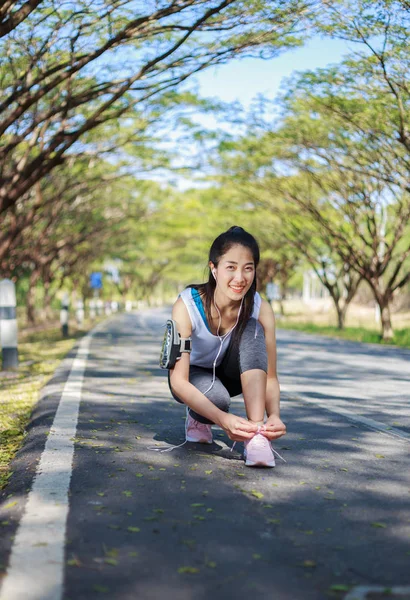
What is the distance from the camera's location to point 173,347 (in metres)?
4.54

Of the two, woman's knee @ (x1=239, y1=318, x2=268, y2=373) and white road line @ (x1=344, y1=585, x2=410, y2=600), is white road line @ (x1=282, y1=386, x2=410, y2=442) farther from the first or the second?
white road line @ (x1=344, y1=585, x2=410, y2=600)

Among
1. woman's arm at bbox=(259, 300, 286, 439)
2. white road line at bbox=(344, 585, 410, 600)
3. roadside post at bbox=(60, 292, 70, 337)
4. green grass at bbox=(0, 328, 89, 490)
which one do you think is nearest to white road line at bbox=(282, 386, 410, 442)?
woman's arm at bbox=(259, 300, 286, 439)

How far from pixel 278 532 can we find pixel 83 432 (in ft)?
8.18

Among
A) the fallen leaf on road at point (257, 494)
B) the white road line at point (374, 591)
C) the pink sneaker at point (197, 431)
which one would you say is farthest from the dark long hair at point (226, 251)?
the white road line at point (374, 591)

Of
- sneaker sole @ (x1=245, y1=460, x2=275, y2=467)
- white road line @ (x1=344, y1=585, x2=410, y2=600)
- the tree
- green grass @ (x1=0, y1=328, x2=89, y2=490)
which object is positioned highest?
the tree

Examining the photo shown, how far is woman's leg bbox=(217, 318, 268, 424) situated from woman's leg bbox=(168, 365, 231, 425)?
127mm

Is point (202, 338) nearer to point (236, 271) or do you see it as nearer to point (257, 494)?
point (236, 271)

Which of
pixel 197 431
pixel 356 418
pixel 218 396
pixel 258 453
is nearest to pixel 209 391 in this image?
pixel 218 396

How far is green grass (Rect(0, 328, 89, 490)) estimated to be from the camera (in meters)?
5.27

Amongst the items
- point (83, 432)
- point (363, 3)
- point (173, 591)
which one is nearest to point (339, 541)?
point (173, 591)

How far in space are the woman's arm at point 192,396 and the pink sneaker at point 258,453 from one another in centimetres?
11

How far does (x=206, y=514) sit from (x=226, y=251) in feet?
5.79

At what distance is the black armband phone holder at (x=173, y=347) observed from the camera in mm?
4535

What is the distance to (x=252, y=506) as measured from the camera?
11.7 feet
